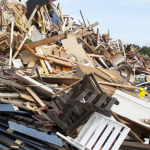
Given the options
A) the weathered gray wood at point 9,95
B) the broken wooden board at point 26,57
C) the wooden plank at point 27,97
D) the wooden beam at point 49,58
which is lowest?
the weathered gray wood at point 9,95

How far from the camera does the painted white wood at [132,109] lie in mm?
4148

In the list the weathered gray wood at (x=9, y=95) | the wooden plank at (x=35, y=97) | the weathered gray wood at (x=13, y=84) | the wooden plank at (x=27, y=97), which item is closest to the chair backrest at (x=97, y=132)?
the wooden plank at (x=35, y=97)

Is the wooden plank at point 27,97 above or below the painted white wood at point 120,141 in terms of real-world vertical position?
below

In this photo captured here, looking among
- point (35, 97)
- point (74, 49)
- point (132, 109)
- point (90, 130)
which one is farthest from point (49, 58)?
point (90, 130)

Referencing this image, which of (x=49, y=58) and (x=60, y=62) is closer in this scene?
(x=49, y=58)

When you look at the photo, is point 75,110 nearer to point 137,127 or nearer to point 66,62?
point 137,127

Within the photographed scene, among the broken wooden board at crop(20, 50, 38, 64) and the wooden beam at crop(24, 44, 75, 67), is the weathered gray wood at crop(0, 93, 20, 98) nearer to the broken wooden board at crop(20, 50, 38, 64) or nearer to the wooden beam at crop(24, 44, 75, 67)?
the wooden beam at crop(24, 44, 75, 67)

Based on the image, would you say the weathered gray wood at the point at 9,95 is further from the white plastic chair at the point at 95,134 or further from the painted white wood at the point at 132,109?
the painted white wood at the point at 132,109

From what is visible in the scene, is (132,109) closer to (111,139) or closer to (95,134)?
(111,139)

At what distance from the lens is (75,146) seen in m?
2.97

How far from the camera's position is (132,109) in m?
4.25

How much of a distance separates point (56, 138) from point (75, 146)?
0.36m

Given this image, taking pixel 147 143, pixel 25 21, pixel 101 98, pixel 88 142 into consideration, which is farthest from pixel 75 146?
pixel 25 21

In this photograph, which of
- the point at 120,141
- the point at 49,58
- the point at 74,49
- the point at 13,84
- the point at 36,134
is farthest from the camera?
the point at 74,49
